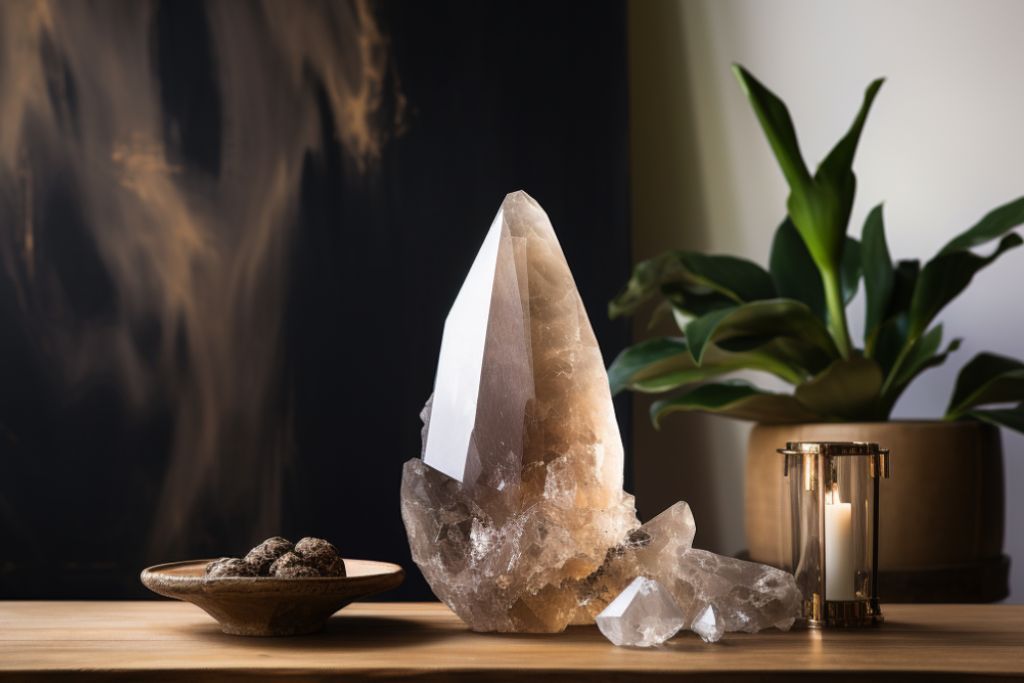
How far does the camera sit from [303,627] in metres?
0.76

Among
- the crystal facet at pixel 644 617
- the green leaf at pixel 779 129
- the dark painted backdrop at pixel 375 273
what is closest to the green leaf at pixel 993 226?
the green leaf at pixel 779 129

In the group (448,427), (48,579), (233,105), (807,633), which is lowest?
(48,579)

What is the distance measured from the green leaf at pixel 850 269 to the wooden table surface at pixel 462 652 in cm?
75

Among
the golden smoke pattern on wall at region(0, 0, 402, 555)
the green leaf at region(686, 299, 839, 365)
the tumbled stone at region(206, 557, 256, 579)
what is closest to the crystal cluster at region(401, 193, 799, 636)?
the tumbled stone at region(206, 557, 256, 579)

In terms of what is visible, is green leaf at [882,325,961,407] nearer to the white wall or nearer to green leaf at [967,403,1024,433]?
green leaf at [967,403,1024,433]

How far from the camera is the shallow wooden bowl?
704mm

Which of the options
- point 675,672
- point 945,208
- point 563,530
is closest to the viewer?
point 675,672

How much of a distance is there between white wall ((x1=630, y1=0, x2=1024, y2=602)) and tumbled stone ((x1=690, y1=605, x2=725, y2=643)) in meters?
1.00

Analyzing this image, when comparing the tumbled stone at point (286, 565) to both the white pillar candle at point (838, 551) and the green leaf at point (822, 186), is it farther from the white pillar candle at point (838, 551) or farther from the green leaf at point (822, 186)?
the green leaf at point (822, 186)

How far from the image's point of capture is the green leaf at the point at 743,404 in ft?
4.66

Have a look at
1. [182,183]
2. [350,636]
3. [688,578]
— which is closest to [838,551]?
[688,578]

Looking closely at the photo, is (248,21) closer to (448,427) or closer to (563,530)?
(448,427)

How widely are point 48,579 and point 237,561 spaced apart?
3.53 ft

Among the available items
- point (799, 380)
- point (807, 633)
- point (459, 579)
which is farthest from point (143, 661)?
point (799, 380)
